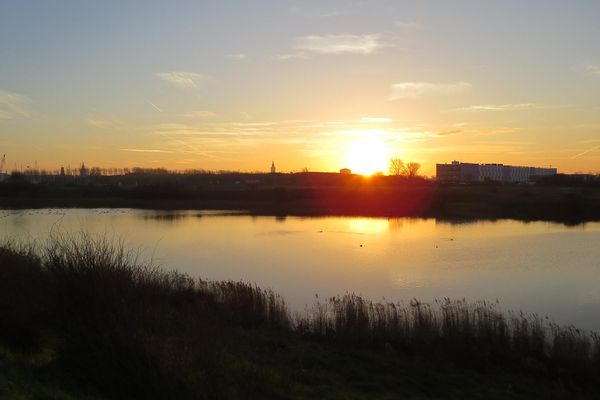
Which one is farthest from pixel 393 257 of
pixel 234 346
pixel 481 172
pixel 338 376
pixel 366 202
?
pixel 481 172

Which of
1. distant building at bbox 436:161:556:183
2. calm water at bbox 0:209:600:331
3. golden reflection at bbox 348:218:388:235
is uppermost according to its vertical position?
distant building at bbox 436:161:556:183

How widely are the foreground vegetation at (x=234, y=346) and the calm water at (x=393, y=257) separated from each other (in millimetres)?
3618

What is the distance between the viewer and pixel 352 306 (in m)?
12.6

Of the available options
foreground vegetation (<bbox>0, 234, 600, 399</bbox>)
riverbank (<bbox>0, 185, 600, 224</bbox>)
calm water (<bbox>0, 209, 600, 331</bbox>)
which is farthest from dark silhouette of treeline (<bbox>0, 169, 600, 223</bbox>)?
foreground vegetation (<bbox>0, 234, 600, 399</bbox>)

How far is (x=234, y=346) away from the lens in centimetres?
796

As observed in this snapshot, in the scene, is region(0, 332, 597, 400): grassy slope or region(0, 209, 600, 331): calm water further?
region(0, 209, 600, 331): calm water

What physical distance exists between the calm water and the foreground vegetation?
11.9ft

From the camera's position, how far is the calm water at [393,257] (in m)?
18.2

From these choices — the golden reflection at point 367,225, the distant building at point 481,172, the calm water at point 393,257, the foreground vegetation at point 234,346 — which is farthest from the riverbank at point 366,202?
the distant building at point 481,172

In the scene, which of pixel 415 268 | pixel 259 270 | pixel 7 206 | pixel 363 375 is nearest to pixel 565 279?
pixel 415 268

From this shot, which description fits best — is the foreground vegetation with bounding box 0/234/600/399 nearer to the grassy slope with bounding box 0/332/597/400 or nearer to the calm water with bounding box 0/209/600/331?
the grassy slope with bounding box 0/332/597/400

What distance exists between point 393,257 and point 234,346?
19.6 m

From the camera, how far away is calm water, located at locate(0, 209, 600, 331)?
1816cm

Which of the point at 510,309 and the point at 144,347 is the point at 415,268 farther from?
the point at 144,347
